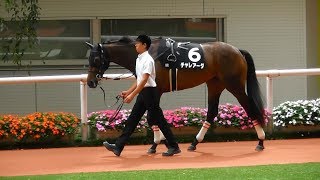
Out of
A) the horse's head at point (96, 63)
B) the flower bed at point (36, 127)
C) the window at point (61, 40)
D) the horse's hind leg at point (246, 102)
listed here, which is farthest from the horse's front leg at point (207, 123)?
the window at point (61, 40)

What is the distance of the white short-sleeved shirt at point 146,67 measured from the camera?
9.00 meters

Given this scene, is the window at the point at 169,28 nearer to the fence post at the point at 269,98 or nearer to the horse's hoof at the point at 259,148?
the fence post at the point at 269,98

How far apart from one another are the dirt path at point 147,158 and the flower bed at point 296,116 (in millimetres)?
347

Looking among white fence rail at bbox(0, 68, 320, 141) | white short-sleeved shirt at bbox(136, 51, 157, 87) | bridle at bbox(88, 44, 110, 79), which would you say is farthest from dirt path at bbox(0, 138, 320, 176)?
bridle at bbox(88, 44, 110, 79)

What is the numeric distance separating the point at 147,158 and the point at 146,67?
53.8 inches

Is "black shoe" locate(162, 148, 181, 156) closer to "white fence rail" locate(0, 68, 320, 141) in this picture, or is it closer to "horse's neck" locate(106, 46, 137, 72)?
"horse's neck" locate(106, 46, 137, 72)

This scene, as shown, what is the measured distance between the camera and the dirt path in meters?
8.77

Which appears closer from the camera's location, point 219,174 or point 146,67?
point 219,174

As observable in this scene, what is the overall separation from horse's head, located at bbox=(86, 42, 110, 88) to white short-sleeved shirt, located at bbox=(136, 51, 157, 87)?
67 centimetres

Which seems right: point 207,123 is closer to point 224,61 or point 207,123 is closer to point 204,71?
point 204,71

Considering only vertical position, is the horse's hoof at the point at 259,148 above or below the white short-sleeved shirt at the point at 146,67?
below

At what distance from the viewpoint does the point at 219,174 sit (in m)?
8.02

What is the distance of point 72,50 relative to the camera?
550 inches

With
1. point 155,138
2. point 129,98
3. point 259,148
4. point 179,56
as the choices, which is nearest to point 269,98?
point 259,148
